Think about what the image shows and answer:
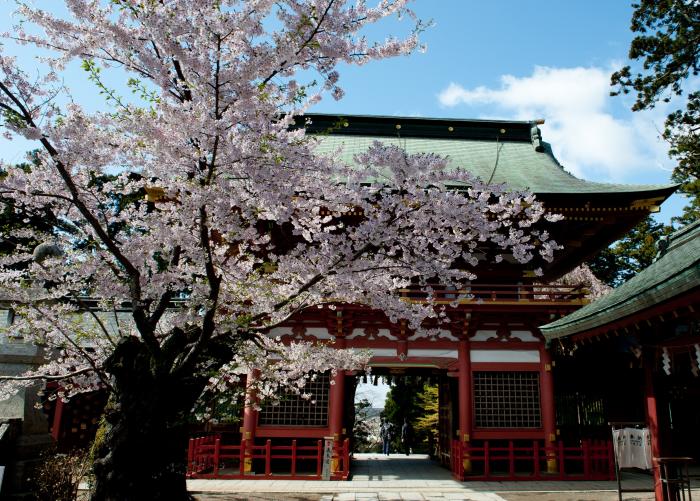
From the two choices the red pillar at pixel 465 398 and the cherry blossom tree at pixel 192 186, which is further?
the red pillar at pixel 465 398

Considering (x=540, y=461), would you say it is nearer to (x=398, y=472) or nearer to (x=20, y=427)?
(x=398, y=472)

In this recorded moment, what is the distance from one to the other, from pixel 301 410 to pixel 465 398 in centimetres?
402

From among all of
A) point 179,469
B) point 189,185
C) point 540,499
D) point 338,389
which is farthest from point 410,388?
point 189,185

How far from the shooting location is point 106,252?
235 inches

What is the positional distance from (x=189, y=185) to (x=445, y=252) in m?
2.85

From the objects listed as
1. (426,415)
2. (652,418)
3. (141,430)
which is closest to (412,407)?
(426,415)

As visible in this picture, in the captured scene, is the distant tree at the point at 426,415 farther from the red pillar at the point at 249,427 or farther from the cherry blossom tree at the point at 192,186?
the cherry blossom tree at the point at 192,186

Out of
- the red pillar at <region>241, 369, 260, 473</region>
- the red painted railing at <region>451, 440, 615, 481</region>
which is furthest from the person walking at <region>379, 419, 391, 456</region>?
the red pillar at <region>241, 369, 260, 473</region>

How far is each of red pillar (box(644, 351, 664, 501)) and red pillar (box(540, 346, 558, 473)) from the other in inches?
189

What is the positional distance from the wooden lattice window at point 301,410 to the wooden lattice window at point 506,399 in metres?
3.75

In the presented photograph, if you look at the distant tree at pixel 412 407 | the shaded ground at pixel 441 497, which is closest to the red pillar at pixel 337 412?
the shaded ground at pixel 441 497

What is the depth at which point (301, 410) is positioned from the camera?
11672 mm

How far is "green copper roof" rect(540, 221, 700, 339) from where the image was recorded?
4844 mm

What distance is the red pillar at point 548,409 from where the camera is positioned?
11.2m
